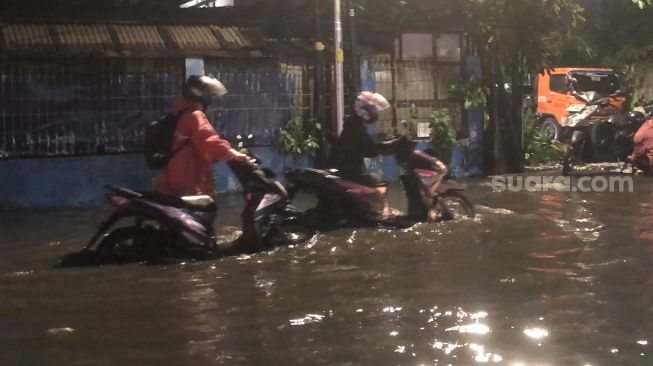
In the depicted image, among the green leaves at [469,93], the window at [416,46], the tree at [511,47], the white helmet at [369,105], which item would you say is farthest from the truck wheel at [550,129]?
the white helmet at [369,105]

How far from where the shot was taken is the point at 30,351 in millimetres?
4625

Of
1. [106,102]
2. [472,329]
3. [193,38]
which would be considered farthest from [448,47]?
[472,329]

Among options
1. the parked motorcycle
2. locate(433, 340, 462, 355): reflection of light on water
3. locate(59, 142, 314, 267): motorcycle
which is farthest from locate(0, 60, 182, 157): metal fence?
locate(433, 340, 462, 355): reflection of light on water

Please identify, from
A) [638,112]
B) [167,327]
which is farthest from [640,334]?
[638,112]

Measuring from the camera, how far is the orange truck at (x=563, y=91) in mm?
19594

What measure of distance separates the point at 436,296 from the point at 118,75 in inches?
312

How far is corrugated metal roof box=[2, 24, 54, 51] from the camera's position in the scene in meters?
11.5

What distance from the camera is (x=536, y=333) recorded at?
189 inches

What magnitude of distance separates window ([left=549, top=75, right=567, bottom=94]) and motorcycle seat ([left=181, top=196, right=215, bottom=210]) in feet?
48.0

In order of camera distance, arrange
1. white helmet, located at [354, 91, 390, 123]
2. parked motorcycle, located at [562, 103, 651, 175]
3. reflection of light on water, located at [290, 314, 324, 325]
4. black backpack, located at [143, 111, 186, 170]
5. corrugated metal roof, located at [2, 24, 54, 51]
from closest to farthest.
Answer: reflection of light on water, located at [290, 314, 324, 325], black backpack, located at [143, 111, 186, 170], white helmet, located at [354, 91, 390, 123], corrugated metal roof, located at [2, 24, 54, 51], parked motorcycle, located at [562, 103, 651, 175]

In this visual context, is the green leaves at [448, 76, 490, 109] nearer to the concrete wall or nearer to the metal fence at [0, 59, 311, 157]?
the metal fence at [0, 59, 311, 157]

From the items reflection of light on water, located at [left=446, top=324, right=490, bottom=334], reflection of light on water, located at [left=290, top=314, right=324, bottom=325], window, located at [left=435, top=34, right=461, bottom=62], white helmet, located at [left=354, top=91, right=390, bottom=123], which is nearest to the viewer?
reflection of light on water, located at [left=446, top=324, right=490, bottom=334]

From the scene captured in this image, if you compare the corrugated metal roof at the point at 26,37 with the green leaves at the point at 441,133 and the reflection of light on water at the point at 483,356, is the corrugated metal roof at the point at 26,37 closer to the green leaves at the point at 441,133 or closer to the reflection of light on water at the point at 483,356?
the green leaves at the point at 441,133

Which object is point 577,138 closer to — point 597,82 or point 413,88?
point 413,88
